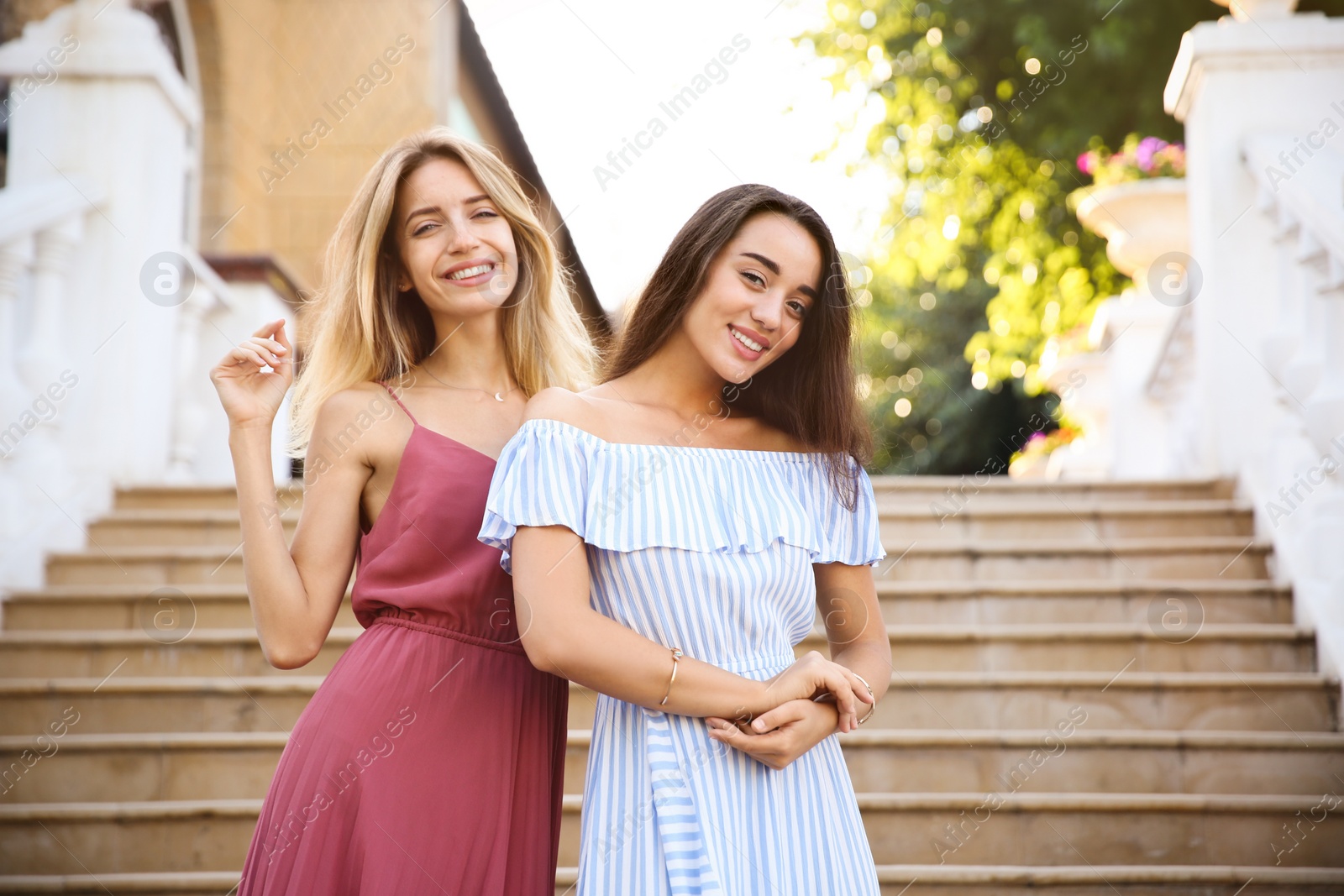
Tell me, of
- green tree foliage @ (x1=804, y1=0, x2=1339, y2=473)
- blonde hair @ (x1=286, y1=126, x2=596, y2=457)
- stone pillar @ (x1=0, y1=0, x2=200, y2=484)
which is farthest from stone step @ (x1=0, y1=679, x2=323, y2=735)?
green tree foliage @ (x1=804, y1=0, x2=1339, y2=473)

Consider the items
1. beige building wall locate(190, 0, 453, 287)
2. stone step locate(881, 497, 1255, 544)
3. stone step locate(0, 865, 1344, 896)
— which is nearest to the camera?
stone step locate(0, 865, 1344, 896)

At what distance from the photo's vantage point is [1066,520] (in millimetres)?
4789

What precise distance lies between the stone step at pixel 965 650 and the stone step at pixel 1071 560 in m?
0.41

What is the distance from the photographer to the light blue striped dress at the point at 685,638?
5.62ft

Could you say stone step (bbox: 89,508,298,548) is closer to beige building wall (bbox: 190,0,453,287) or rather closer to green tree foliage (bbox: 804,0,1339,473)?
beige building wall (bbox: 190,0,453,287)

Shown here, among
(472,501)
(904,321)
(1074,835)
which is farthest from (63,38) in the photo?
(904,321)

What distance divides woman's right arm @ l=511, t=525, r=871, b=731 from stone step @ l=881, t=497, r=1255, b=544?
3049 millimetres

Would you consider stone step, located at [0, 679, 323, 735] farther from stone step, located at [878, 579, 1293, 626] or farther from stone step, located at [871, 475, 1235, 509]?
stone step, located at [871, 475, 1235, 509]

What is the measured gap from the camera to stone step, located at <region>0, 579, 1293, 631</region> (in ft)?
13.5

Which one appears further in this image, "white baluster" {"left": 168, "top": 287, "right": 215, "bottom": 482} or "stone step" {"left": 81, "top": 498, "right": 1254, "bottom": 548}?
"white baluster" {"left": 168, "top": 287, "right": 215, "bottom": 482}

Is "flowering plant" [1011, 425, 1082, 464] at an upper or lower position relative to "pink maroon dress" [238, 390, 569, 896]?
upper

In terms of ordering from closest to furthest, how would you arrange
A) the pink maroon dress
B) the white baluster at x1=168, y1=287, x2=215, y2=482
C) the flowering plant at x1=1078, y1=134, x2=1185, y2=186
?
the pink maroon dress → the white baluster at x1=168, y1=287, x2=215, y2=482 → the flowering plant at x1=1078, y1=134, x2=1185, y2=186

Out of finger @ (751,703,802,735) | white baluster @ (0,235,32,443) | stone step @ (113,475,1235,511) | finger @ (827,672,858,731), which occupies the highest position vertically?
white baluster @ (0,235,32,443)

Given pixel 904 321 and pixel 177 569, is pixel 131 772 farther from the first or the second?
pixel 904 321
